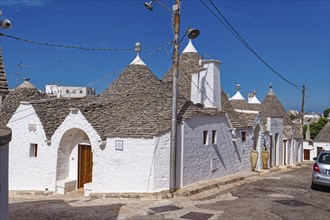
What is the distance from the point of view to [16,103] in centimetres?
1798

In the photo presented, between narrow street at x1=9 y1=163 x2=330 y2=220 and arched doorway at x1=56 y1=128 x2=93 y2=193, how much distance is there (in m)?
3.95

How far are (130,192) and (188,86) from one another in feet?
27.4

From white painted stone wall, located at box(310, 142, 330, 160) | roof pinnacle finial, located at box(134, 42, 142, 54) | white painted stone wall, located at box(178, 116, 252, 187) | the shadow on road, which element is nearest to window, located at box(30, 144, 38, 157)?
Result: the shadow on road

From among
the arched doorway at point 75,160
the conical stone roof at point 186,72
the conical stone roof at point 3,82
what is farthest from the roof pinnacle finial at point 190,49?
the conical stone roof at point 3,82

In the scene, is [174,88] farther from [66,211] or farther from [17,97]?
[17,97]

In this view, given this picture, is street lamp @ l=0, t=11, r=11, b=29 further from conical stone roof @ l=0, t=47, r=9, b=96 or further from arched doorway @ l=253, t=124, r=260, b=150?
arched doorway @ l=253, t=124, r=260, b=150

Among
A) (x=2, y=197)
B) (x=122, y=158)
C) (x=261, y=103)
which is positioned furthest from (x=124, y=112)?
(x=261, y=103)

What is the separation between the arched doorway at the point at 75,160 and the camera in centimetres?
1452

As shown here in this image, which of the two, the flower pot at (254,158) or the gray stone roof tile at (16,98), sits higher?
the gray stone roof tile at (16,98)

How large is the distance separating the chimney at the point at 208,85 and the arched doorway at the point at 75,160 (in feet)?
18.7

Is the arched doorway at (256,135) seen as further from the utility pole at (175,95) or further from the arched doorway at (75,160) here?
the arched doorway at (75,160)

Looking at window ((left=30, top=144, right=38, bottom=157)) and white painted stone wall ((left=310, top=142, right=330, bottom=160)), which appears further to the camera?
white painted stone wall ((left=310, top=142, right=330, bottom=160))

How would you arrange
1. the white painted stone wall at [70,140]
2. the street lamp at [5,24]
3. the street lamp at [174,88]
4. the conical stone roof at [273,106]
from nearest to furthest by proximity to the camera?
Result: the street lamp at [5,24] < the street lamp at [174,88] < the white painted stone wall at [70,140] < the conical stone roof at [273,106]

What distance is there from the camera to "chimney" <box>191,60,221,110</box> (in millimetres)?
16625
